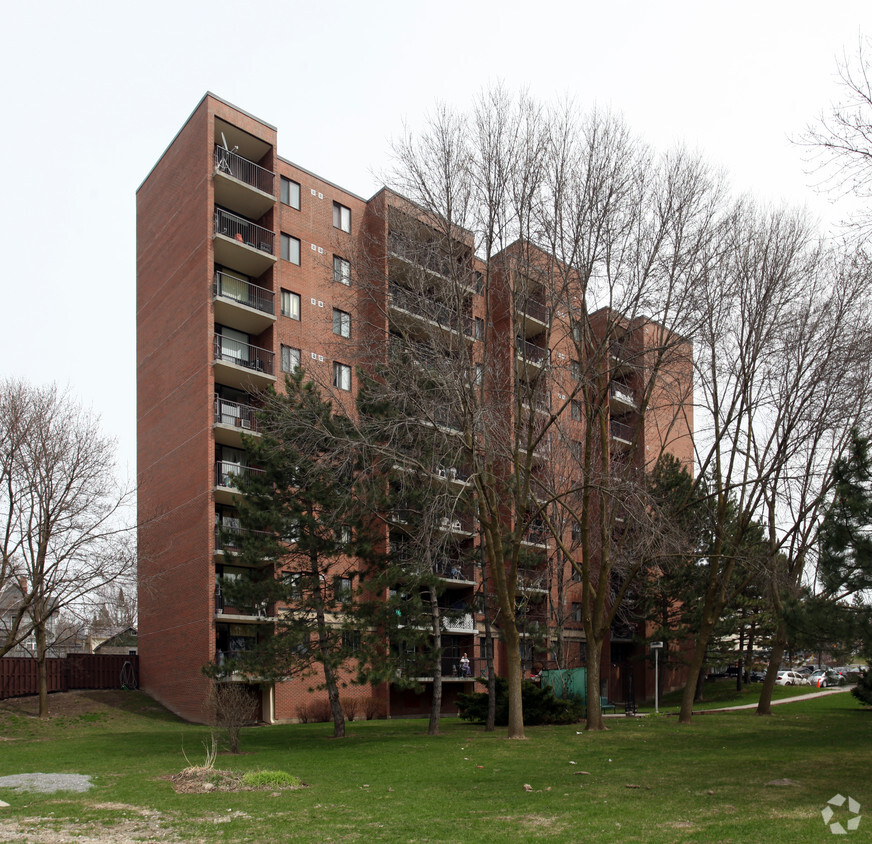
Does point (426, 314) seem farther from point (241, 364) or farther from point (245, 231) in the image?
point (245, 231)

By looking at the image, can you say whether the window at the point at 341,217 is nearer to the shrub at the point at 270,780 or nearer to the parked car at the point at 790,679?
the shrub at the point at 270,780

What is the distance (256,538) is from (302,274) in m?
19.5

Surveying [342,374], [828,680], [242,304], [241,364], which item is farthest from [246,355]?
[828,680]

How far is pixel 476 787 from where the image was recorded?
14.2 meters

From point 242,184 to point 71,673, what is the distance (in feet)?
74.5

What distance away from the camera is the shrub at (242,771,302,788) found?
47.9ft

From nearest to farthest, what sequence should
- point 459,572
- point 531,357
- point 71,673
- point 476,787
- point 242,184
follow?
point 476,787 < point 242,184 < point 71,673 < point 531,357 < point 459,572

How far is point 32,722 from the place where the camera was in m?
30.5

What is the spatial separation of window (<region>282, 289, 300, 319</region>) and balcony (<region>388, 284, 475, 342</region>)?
1642cm

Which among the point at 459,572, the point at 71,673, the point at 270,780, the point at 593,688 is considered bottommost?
the point at 71,673

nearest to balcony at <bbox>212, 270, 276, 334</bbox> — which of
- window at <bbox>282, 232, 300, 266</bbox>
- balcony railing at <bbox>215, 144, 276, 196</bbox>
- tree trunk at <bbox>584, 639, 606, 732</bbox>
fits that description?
window at <bbox>282, 232, 300, 266</bbox>

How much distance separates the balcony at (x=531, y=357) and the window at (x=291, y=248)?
11.2 metres

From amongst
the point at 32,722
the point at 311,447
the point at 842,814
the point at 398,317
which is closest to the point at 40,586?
the point at 32,722

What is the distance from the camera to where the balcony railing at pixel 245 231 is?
3816cm
